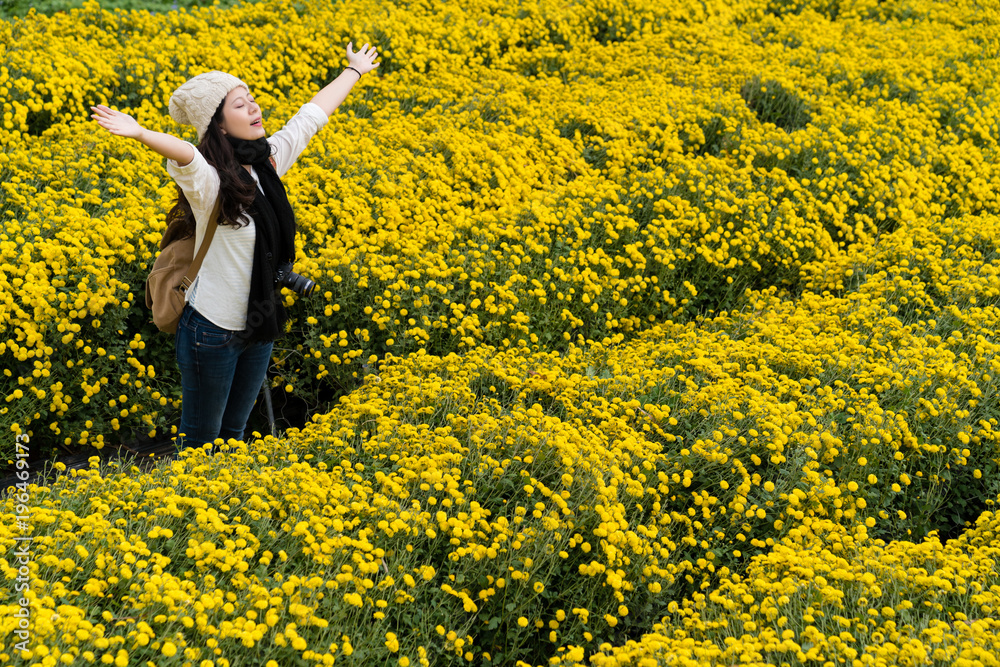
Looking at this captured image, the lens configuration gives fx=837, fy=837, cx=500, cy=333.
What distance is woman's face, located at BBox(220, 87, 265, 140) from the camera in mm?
3666

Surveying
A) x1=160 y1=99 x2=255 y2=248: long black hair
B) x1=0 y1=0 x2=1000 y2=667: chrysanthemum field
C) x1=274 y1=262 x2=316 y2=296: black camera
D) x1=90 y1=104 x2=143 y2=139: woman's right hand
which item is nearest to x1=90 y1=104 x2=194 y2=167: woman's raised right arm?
x1=90 y1=104 x2=143 y2=139: woman's right hand

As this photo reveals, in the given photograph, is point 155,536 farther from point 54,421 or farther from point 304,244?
point 304,244

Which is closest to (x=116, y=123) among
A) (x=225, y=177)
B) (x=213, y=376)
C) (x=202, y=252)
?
(x=225, y=177)

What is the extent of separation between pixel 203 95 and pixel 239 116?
17 centimetres

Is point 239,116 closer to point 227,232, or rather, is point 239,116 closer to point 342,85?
point 227,232

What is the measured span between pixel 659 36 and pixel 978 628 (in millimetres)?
8617

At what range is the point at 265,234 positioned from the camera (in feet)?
12.5

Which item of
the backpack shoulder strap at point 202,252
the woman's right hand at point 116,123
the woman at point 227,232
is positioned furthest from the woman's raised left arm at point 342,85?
the woman's right hand at point 116,123

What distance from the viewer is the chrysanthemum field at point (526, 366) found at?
3195 mm

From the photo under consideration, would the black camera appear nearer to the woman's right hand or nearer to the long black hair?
the long black hair

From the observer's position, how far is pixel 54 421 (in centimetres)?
481

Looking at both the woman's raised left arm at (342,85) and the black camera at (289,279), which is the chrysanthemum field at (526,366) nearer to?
the black camera at (289,279)

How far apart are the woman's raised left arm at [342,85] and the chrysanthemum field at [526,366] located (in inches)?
45.8

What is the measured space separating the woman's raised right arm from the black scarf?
1.35ft
